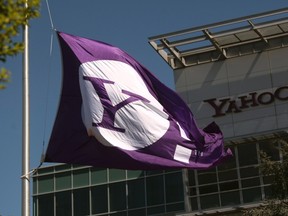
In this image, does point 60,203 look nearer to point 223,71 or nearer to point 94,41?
point 223,71

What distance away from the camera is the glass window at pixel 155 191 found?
1387 inches

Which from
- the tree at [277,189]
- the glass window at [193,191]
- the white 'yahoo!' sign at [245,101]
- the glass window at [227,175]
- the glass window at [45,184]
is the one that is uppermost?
the white 'yahoo!' sign at [245,101]

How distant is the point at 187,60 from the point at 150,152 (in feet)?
65.1

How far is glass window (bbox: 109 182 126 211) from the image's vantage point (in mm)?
35906

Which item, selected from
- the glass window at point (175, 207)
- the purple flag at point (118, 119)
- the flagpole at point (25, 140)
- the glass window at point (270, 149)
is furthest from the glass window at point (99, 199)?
the flagpole at point (25, 140)

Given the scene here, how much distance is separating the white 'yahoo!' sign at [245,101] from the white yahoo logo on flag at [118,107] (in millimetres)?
16797

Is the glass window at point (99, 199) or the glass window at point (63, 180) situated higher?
the glass window at point (63, 180)

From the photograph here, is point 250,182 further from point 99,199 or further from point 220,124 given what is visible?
point 99,199

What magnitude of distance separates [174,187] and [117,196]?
304 cm

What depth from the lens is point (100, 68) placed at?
16.0 m

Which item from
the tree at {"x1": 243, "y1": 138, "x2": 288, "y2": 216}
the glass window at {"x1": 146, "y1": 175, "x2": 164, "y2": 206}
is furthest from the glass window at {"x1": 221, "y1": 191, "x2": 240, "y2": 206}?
the tree at {"x1": 243, "y1": 138, "x2": 288, "y2": 216}

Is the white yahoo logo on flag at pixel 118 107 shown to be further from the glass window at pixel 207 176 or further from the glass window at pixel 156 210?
the glass window at pixel 156 210

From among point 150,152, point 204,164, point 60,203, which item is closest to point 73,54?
point 150,152

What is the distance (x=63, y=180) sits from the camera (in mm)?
37688
